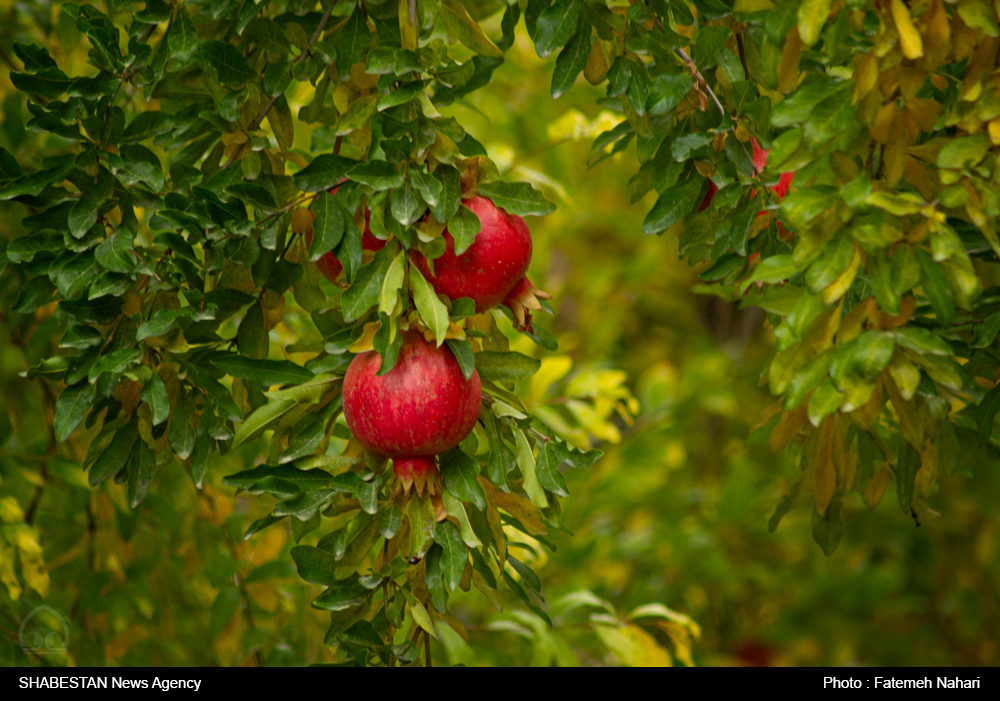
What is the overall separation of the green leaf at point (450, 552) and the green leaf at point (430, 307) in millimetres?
194

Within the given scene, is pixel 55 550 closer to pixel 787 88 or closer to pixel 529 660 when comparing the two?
pixel 529 660

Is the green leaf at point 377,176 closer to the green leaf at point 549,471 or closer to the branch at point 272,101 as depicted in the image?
the branch at point 272,101

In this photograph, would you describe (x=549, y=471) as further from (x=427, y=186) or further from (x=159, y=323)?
(x=159, y=323)

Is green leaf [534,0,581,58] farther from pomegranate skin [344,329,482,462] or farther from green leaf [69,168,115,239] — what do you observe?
green leaf [69,168,115,239]

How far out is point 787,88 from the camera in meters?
0.86

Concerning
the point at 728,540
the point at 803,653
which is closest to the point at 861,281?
the point at 728,540

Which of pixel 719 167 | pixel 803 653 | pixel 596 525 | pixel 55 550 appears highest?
pixel 719 167

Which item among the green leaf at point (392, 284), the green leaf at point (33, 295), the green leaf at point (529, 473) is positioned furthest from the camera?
the green leaf at point (33, 295)

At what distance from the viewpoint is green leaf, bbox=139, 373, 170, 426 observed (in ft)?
3.05

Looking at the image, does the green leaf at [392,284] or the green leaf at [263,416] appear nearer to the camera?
the green leaf at [392,284]

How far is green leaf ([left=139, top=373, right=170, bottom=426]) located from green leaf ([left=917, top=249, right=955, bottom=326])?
0.75m

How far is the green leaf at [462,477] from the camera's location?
894 millimetres

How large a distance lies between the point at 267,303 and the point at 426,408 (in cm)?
30

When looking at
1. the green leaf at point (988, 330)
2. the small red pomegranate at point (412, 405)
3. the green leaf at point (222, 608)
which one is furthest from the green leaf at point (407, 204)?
the green leaf at point (222, 608)
